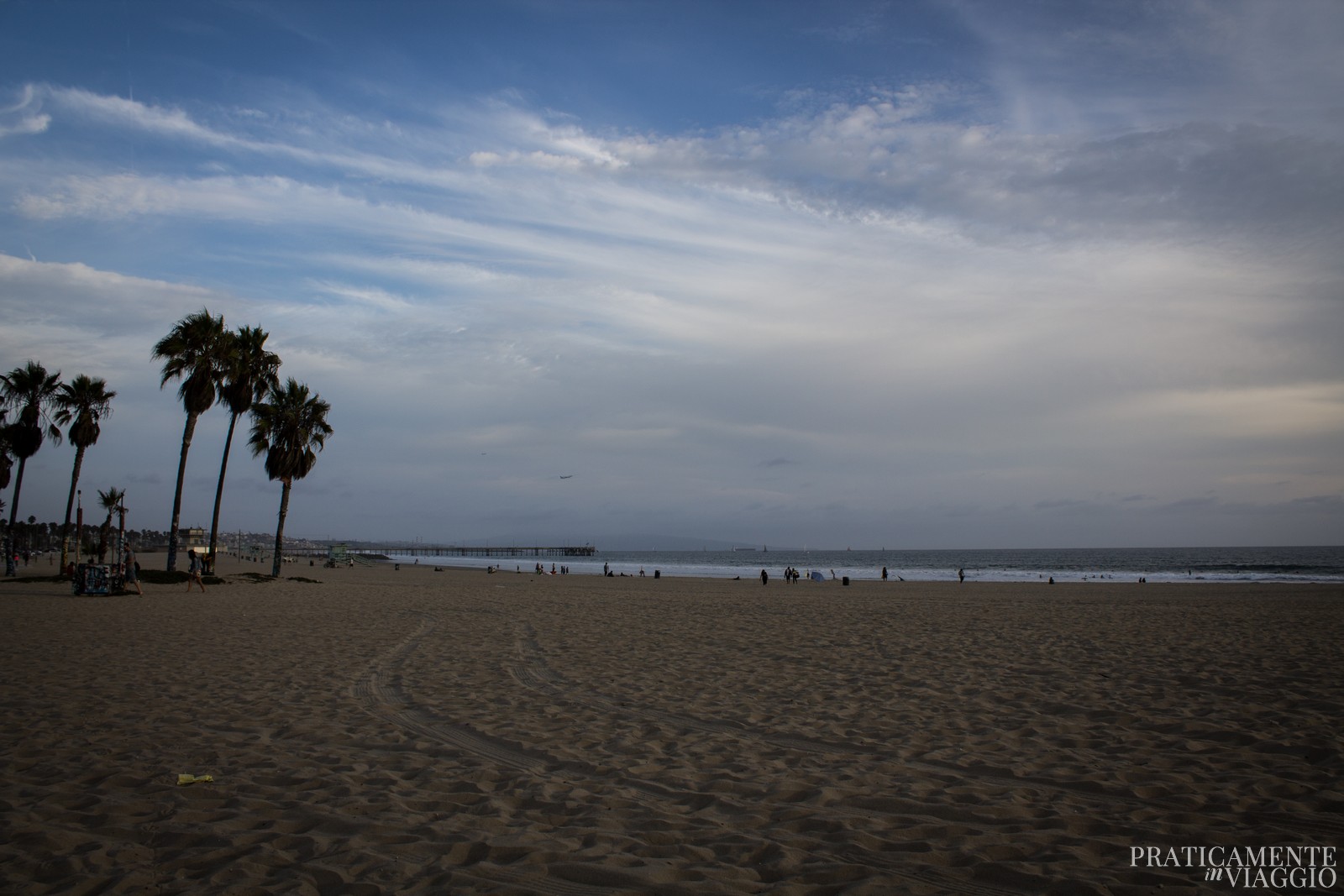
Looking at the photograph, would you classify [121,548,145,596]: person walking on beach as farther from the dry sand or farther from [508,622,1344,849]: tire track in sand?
[508,622,1344,849]: tire track in sand

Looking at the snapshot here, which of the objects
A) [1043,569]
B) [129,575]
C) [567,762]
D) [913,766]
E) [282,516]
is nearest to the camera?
[913,766]

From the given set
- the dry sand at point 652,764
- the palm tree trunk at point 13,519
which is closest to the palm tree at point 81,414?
the palm tree trunk at point 13,519

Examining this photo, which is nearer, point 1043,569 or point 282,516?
point 282,516

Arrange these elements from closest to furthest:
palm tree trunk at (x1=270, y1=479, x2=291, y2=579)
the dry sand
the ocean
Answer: the dry sand < palm tree trunk at (x1=270, y1=479, x2=291, y2=579) < the ocean

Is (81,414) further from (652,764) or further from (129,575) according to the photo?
(652,764)

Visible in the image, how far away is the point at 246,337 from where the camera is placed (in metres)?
31.9

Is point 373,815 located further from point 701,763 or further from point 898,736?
point 898,736

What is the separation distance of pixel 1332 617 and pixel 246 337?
39004 mm

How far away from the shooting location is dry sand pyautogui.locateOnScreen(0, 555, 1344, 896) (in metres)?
4.06

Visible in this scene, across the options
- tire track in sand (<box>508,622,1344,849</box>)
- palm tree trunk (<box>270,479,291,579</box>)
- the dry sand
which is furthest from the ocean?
tire track in sand (<box>508,622,1344,849</box>)

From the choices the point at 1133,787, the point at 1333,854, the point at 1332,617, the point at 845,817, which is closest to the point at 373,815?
the point at 845,817

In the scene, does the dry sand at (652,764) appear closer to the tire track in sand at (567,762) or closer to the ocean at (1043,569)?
the tire track in sand at (567,762)

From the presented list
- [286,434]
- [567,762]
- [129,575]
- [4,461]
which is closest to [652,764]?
[567,762]

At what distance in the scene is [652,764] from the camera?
19.5 ft
